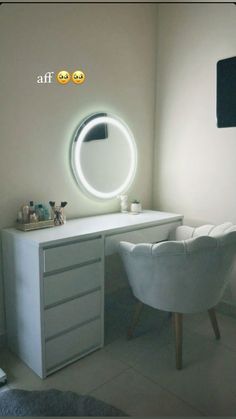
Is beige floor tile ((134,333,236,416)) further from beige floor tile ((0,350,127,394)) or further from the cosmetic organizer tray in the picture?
the cosmetic organizer tray

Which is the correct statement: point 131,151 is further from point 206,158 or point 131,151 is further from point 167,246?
point 167,246

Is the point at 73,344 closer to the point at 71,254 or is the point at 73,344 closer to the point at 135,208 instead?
the point at 71,254

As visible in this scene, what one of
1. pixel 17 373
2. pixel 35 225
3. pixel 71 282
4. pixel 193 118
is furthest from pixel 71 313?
pixel 193 118

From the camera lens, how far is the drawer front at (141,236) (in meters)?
1.91

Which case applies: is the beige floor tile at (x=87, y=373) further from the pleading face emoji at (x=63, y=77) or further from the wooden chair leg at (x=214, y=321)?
the pleading face emoji at (x=63, y=77)

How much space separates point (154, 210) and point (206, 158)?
0.62 meters

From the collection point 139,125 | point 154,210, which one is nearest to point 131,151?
point 139,125

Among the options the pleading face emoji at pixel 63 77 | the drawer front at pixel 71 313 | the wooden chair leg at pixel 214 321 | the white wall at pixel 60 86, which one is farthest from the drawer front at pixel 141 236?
the pleading face emoji at pixel 63 77

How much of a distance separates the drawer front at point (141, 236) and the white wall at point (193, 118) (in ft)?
1.00

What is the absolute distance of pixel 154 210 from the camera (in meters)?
2.71

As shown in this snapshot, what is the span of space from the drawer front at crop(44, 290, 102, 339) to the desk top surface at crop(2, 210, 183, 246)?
0.35 m

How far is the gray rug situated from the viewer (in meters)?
1.44

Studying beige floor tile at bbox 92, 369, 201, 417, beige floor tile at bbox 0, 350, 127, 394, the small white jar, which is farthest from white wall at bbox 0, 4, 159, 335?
beige floor tile at bbox 92, 369, 201, 417

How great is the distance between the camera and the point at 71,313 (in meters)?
1.75
